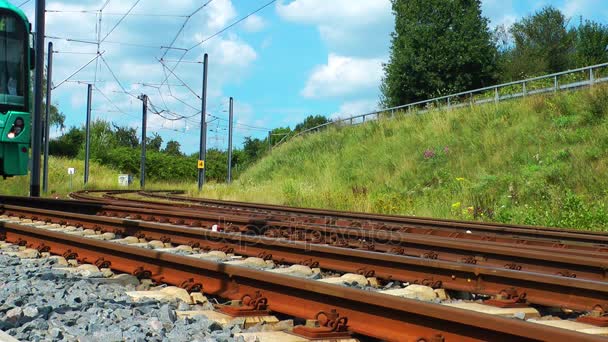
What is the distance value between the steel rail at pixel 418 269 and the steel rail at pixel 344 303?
148cm

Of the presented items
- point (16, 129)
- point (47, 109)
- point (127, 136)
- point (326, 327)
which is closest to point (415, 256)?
point (326, 327)

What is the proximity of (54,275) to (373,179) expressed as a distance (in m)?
18.3

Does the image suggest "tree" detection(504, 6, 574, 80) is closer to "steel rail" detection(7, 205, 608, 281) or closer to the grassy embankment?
the grassy embankment

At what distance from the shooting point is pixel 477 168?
20.7 metres

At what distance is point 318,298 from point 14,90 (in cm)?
1058

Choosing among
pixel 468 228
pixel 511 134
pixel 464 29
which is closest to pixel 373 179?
pixel 511 134

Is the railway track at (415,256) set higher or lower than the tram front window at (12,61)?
lower

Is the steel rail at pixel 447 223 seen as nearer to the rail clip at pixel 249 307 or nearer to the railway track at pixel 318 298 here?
the railway track at pixel 318 298

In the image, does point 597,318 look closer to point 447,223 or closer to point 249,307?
point 249,307

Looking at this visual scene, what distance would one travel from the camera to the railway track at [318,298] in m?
3.79

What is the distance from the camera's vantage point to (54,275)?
6.78 meters

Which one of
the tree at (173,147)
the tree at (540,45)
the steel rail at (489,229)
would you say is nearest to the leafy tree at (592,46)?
the tree at (540,45)

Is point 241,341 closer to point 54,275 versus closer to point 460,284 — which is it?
point 460,284

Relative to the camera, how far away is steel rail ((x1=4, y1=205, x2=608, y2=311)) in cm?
512
